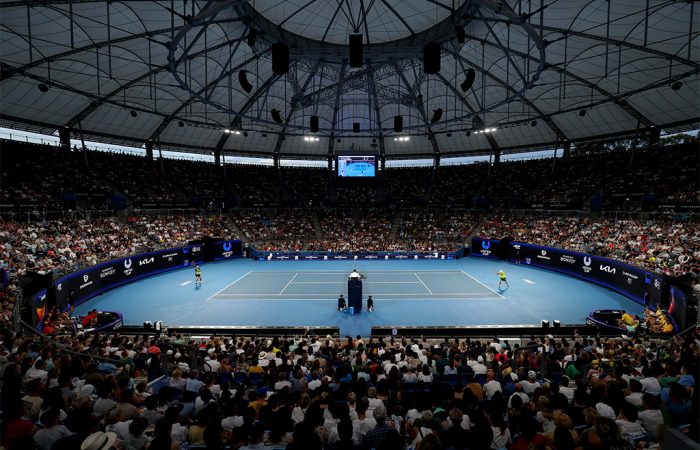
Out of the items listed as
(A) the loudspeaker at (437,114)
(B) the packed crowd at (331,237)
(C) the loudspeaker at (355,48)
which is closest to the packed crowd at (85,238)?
(B) the packed crowd at (331,237)

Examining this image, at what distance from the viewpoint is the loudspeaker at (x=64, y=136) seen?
38938 millimetres

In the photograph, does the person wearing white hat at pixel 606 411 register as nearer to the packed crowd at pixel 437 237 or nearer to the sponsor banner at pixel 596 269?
the sponsor banner at pixel 596 269

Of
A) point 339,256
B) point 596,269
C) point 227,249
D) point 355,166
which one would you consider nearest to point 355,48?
point 355,166

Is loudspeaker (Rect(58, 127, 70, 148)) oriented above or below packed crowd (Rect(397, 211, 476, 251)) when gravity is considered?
above

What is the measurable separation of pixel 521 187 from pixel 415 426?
166 ft

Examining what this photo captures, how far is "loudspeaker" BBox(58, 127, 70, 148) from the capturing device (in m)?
38.9

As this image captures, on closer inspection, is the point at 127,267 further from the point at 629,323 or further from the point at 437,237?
the point at 437,237

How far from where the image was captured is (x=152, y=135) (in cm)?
4628

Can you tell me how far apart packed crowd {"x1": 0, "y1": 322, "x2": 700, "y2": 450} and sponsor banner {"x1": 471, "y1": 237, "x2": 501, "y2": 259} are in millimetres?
30493

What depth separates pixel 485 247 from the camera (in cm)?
4381

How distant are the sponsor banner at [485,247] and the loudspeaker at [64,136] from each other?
166ft

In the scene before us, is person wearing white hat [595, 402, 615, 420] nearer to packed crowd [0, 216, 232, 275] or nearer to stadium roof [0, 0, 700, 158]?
stadium roof [0, 0, 700, 158]

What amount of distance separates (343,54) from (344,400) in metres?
26.1

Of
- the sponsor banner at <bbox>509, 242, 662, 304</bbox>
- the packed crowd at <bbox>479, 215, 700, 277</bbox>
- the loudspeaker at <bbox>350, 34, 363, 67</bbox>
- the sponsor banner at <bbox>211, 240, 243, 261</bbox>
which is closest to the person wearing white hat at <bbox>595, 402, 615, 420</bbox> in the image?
the loudspeaker at <bbox>350, 34, 363, 67</bbox>
